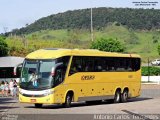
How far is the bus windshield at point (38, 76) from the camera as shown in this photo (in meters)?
27.6

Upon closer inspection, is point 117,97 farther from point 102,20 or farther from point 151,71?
point 102,20

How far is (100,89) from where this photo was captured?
3216 centimetres

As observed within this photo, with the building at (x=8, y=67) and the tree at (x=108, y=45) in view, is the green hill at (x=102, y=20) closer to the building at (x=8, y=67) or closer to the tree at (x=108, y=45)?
the tree at (x=108, y=45)

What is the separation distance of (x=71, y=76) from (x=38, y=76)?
2073 millimetres

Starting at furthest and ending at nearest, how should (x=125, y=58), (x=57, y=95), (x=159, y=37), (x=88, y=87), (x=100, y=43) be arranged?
(x=159, y=37) → (x=100, y=43) → (x=125, y=58) → (x=88, y=87) → (x=57, y=95)

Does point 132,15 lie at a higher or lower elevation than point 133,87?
higher

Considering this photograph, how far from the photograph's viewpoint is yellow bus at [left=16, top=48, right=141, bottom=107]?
27672 millimetres

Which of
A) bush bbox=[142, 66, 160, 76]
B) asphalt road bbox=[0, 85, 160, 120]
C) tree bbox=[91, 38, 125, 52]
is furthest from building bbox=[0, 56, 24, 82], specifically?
asphalt road bbox=[0, 85, 160, 120]

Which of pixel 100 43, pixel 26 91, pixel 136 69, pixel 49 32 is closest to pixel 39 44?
pixel 100 43

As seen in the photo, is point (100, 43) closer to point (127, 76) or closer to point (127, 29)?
point (127, 76)

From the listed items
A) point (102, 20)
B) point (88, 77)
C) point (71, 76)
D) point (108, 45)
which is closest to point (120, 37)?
point (102, 20)

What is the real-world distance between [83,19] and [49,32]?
1917 cm

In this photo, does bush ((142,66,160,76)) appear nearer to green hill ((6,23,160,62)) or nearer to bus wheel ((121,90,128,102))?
bus wheel ((121,90,128,102))

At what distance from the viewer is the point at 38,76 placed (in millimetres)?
27719
